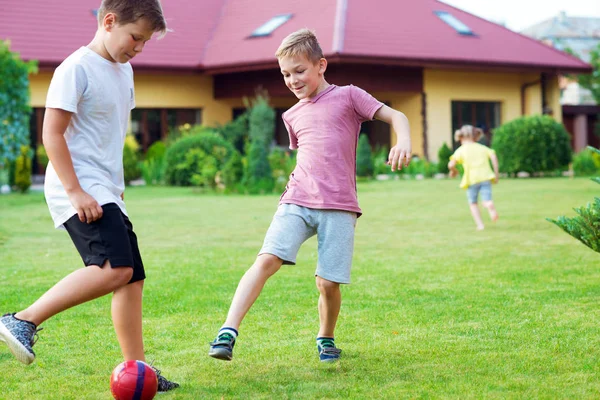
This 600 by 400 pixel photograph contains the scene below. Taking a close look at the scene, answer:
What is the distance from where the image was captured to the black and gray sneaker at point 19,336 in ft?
13.3

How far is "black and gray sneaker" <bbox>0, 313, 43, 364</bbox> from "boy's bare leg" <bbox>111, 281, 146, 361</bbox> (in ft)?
1.20

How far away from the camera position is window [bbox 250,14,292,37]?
97.8 ft

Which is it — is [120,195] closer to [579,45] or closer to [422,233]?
[422,233]

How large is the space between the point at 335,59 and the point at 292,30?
2.78 metres

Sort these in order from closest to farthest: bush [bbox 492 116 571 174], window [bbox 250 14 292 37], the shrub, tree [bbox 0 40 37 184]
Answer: tree [bbox 0 40 37 184], bush [bbox 492 116 571 174], the shrub, window [bbox 250 14 292 37]

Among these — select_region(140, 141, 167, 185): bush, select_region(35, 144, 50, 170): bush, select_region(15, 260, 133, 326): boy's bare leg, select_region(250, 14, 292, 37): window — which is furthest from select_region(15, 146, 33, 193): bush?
select_region(15, 260, 133, 326): boy's bare leg

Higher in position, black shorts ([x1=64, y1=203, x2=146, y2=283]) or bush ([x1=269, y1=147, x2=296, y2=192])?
black shorts ([x1=64, y1=203, x2=146, y2=283])

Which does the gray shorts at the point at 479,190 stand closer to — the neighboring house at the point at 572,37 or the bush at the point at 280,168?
the bush at the point at 280,168

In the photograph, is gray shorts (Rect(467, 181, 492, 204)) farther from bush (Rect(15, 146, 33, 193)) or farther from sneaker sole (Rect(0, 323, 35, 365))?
bush (Rect(15, 146, 33, 193))

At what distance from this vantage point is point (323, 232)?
191 inches

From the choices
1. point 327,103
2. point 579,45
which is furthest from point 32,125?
point 579,45

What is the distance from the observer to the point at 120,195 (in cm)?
438

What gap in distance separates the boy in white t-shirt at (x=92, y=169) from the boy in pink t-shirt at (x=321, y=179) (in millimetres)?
759

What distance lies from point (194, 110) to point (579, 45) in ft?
177
